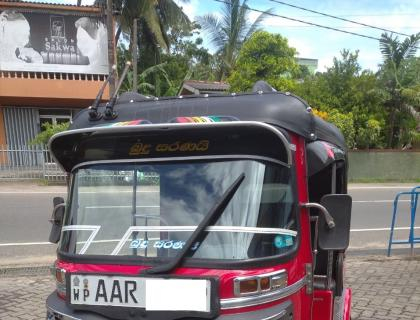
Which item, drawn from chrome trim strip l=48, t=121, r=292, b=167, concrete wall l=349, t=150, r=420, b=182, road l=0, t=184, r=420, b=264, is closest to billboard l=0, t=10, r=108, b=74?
road l=0, t=184, r=420, b=264

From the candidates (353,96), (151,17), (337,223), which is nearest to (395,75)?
(353,96)

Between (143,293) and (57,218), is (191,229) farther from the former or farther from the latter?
(57,218)

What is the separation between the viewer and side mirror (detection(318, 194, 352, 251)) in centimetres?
261

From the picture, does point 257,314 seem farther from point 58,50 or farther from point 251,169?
point 58,50

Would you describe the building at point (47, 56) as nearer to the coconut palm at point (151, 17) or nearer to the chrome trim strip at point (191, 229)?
the coconut palm at point (151, 17)

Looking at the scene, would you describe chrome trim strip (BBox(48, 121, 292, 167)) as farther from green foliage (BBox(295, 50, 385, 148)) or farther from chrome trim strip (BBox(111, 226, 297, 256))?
green foliage (BBox(295, 50, 385, 148))

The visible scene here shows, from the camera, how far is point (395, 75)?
928 inches

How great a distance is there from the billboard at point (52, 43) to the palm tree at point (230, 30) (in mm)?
10563

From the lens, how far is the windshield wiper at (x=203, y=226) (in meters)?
2.37

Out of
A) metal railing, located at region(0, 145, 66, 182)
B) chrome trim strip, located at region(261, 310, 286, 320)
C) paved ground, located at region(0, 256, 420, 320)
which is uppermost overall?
chrome trim strip, located at region(261, 310, 286, 320)

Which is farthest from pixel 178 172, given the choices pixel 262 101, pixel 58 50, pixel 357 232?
pixel 58 50

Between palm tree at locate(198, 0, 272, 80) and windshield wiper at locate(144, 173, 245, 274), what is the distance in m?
28.3

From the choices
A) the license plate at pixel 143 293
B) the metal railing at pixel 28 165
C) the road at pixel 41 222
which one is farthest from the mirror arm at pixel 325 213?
the metal railing at pixel 28 165

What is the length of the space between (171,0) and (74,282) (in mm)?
26813
